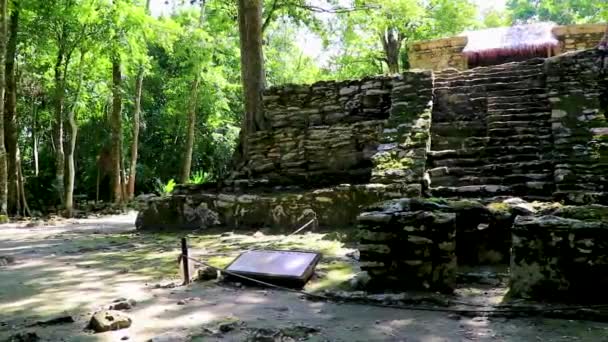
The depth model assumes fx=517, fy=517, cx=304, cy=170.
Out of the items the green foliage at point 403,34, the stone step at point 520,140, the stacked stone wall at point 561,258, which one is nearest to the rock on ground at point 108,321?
the stacked stone wall at point 561,258

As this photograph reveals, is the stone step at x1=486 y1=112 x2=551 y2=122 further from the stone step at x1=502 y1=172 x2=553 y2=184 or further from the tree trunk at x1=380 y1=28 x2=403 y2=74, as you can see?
the tree trunk at x1=380 y1=28 x2=403 y2=74

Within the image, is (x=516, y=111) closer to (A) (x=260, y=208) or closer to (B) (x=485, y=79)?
(B) (x=485, y=79)

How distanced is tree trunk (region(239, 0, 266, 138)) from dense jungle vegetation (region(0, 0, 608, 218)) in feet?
0.07

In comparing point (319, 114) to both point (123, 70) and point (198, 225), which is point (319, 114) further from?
point (123, 70)

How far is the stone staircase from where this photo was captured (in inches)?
269

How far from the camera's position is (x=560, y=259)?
3836mm

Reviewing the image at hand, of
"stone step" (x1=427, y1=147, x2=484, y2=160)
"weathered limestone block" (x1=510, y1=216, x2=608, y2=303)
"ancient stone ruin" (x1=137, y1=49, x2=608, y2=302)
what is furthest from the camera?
"stone step" (x1=427, y1=147, x2=484, y2=160)

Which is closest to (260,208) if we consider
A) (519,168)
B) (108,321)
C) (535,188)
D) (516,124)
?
(519,168)

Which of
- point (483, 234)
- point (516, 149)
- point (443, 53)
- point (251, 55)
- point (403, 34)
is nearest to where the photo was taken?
point (483, 234)

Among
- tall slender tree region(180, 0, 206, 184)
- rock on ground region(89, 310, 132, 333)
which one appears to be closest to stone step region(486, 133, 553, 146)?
rock on ground region(89, 310, 132, 333)

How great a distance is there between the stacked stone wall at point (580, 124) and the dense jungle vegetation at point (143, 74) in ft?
13.9

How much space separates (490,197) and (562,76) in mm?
3259

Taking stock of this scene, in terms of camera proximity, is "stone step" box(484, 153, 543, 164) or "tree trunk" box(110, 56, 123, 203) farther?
"tree trunk" box(110, 56, 123, 203)

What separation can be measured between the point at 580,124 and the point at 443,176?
2052 mm
